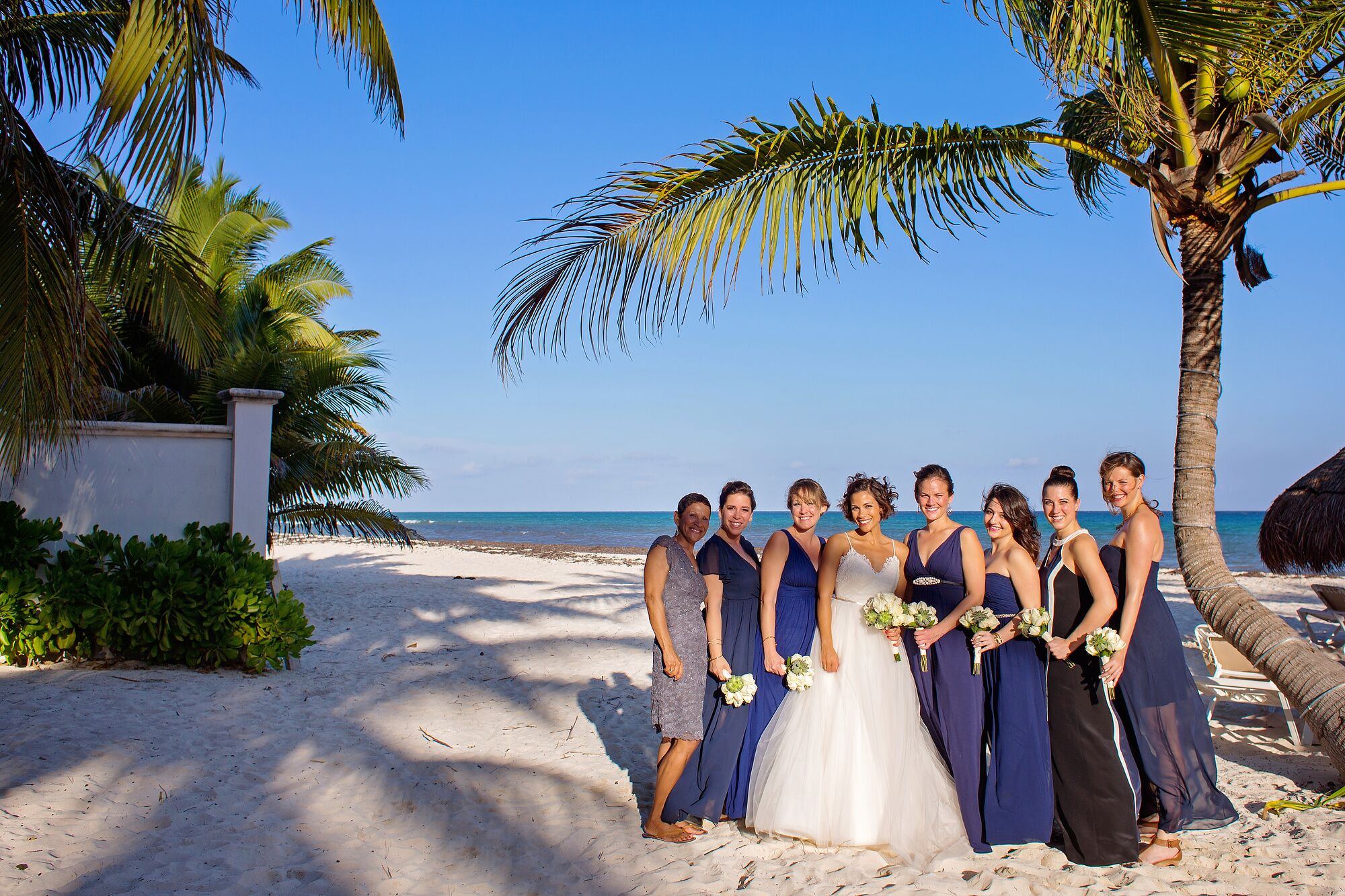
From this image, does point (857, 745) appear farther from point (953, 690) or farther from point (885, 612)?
point (885, 612)

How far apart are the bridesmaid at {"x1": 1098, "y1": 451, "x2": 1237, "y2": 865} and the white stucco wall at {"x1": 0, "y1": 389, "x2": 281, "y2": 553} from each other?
737 cm

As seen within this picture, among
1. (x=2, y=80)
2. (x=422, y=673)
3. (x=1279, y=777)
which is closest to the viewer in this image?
(x=1279, y=777)

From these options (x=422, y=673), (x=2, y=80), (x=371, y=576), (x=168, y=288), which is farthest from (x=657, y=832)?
(x=371, y=576)

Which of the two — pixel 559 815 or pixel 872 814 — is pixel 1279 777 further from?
pixel 559 815

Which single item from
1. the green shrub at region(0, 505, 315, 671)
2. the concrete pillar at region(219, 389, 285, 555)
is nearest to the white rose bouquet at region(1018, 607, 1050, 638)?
the green shrub at region(0, 505, 315, 671)

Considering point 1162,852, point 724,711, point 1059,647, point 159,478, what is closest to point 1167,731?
point 1162,852

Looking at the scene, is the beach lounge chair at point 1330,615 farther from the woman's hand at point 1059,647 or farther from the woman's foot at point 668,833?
the woman's foot at point 668,833

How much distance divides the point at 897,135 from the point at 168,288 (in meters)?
5.97

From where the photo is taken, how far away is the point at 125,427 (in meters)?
8.13

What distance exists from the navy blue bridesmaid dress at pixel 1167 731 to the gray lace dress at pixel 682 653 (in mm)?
2211

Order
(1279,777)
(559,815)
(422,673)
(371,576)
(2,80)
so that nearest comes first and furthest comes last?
(559,815), (1279,777), (2,80), (422,673), (371,576)

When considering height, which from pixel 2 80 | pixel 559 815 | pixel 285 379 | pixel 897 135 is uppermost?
pixel 2 80

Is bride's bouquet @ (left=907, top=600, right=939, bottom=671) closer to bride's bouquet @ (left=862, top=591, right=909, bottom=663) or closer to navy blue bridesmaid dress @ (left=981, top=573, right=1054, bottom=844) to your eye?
bride's bouquet @ (left=862, top=591, right=909, bottom=663)

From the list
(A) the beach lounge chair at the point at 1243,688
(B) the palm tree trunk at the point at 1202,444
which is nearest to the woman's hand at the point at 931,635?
(B) the palm tree trunk at the point at 1202,444
